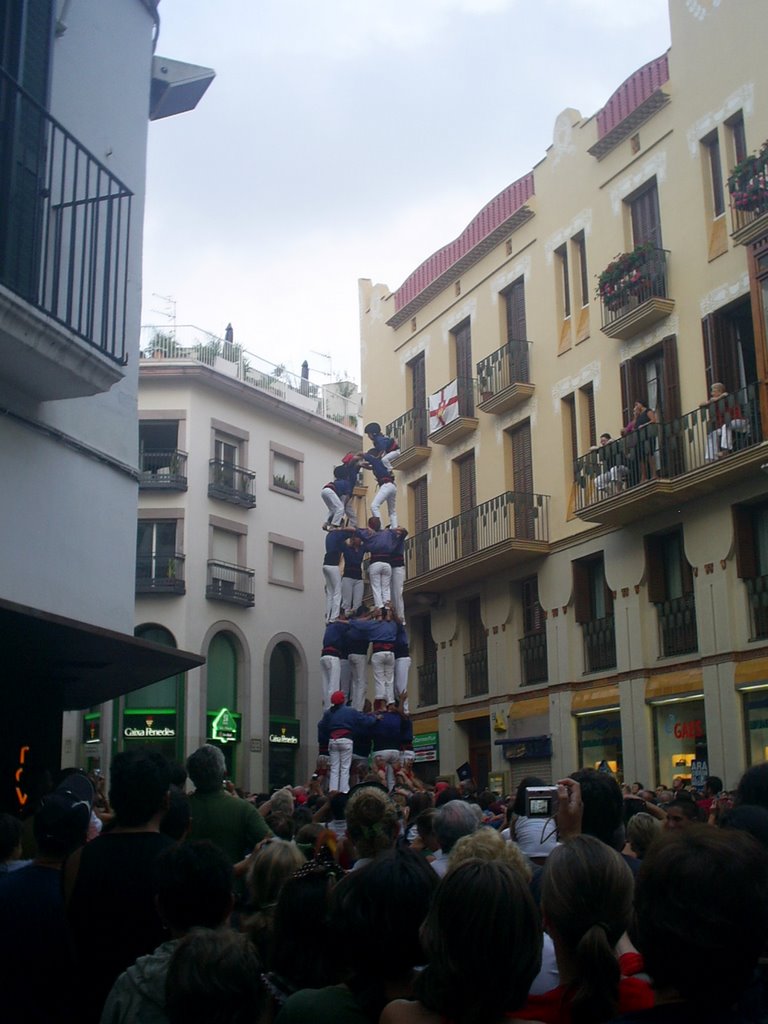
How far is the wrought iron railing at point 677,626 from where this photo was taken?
885 inches

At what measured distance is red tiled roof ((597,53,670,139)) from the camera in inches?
971

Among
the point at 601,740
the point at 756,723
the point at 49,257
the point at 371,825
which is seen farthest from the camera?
the point at 601,740

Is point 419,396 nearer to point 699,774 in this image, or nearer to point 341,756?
point 699,774

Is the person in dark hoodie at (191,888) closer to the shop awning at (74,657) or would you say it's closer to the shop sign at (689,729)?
the shop awning at (74,657)

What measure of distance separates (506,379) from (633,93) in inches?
270

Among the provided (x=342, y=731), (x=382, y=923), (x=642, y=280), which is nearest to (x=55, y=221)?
(x=382, y=923)

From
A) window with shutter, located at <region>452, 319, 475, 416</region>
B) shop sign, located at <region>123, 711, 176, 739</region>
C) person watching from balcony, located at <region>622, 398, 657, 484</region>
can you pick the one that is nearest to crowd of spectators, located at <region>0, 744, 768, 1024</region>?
person watching from balcony, located at <region>622, 398, 657, 484</region>

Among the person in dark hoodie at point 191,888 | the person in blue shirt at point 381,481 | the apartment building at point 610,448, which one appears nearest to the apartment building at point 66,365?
the person in dark hoodie at point 191,888

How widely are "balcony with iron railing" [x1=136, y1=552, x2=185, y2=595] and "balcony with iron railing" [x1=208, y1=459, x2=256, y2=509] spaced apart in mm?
2561

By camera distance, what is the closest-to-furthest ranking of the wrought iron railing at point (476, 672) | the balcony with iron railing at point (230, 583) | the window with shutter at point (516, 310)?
the wrought iron railing at point (476, 672) < the window with shutter at point (516, 310) < the balcony with iron railing at point (230, 583)

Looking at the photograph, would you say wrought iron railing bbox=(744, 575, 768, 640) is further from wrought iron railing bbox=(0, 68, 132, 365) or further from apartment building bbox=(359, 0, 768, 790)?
wrought iron railing bbox=(0, 68, 132, 365)

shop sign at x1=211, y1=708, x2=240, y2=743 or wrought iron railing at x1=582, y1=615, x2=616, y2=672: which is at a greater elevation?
wrought iron railing at x1=582, y1=615, x2=616, y2=672

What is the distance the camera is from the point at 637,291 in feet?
78.1

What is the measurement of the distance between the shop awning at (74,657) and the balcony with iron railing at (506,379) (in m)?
17.5
